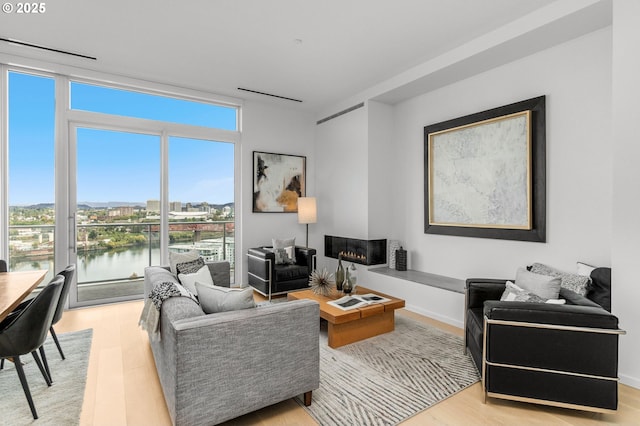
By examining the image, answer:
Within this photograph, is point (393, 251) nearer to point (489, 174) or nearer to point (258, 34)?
point (489, 174)

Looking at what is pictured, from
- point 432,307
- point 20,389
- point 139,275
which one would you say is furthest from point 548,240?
point 139,275

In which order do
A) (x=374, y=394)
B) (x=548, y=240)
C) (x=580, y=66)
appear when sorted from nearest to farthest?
(x=374, y=394)
(x=580, y=66)
(x=548, y=240)

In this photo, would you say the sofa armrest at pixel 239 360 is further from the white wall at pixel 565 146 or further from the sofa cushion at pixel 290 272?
the white wall at pixel 565 146

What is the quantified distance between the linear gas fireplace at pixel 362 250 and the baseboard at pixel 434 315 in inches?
37.1

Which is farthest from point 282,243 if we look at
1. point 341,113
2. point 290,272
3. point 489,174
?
point 489,174

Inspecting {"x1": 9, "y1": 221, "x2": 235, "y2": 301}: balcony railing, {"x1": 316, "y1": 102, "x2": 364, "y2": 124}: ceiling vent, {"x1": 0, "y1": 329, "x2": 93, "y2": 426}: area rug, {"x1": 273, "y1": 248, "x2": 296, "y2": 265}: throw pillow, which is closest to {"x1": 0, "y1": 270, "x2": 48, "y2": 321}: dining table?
{"x1": 0, "y1": 329, "x2": 93, "y2": 426}: area rug

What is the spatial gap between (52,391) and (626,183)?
4.48m

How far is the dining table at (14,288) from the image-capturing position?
6.47 feet

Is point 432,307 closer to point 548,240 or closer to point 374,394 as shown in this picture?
point 548,240

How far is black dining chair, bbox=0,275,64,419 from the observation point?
2021 mm

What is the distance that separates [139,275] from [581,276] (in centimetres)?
527

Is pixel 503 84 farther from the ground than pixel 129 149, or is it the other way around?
pixel 503 84

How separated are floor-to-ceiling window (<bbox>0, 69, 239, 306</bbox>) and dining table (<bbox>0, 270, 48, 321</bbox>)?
137 centimetres

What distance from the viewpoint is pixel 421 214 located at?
15.4 feet
